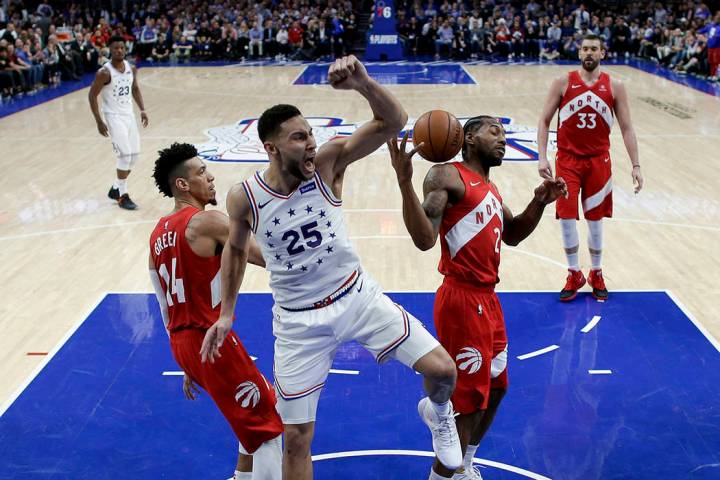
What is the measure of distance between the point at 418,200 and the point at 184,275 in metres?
1.17

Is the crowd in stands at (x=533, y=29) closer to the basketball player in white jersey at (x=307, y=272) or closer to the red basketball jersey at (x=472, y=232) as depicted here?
the red basketball jersey at (x=472, y=232)

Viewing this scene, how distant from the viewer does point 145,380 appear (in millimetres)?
5758

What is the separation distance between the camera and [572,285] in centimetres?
718

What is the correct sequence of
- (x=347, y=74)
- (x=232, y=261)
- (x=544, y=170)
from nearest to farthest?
(x=347, y=74) < (x=232, y=261) < (x=544, y=170)

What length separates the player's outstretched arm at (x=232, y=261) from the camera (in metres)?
3.85

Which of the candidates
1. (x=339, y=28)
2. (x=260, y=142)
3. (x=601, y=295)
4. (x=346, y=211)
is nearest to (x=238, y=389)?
(x=601, y=295)

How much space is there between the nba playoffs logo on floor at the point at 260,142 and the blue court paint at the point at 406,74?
5.90 meters

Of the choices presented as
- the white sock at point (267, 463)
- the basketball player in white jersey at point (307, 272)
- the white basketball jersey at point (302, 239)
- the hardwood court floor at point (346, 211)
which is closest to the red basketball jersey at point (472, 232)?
the basketball player in white jersey at point (307, 272)

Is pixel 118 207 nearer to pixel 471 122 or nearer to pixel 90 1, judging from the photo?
pixel 471 122

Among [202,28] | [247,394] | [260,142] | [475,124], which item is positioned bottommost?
[202,28]

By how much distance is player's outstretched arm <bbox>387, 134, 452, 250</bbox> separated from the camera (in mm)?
3821

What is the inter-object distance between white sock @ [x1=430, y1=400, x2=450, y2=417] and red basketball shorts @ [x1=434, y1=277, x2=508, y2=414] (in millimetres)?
187

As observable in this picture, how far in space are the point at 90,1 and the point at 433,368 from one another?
3143cm

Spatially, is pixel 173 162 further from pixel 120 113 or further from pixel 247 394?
pixel 120 113
